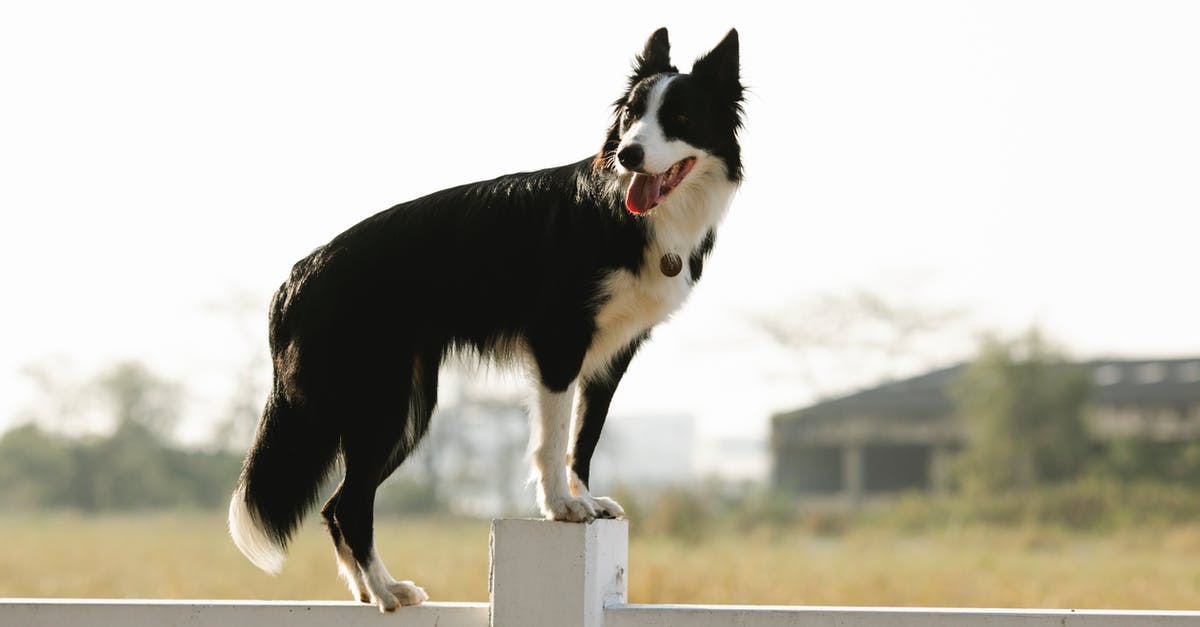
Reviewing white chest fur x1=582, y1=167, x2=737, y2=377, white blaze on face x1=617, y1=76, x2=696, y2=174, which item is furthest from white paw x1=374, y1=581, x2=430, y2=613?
white blaze on face x1=617, y1=76, x2=696, y2=174

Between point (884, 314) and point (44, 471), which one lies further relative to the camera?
point (884, 314)

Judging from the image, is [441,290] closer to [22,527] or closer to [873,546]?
[873,546]

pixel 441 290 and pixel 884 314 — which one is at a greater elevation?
pixel 884 314

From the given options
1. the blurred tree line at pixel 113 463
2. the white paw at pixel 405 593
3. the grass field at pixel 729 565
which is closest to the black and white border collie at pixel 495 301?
the white paw at pixel 405 593

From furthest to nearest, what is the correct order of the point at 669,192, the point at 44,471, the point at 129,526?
1. the point at 44,471
2. the point at 129,526
3. the point at 669,192

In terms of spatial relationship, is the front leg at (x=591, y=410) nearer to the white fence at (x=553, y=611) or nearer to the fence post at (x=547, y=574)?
the white fence at (x=553, y=611)

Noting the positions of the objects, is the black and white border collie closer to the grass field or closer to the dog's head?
the dog's head

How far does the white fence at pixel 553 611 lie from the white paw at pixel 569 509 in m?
0.09

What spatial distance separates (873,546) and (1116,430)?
761cm

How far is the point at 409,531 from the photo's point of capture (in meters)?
22.0

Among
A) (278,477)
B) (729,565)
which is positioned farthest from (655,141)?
(729,565)

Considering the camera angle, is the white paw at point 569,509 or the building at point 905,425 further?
the building at point 905,425

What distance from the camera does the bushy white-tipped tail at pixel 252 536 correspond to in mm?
3453

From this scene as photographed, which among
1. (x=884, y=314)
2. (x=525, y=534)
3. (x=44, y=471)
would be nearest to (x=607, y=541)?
(x=525, y=534)
